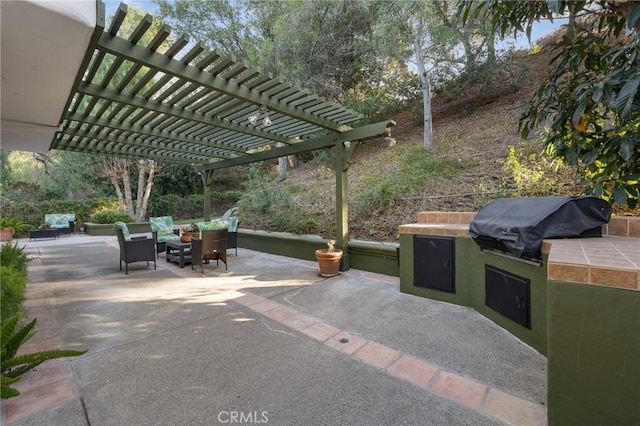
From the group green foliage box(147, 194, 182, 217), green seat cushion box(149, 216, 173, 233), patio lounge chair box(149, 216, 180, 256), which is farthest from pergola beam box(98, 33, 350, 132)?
green foliage box(147, 194, 182, 217)

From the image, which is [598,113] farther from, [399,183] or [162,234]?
[162,234]

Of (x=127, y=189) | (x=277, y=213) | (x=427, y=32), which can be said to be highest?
(x=427, y=32)

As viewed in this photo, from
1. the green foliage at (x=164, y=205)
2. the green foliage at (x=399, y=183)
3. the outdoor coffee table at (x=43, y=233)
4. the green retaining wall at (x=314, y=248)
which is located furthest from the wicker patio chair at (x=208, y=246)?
the green foliage at (x=164, y=205)

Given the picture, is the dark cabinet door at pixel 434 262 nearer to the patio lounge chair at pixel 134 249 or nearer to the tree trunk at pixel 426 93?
the patio lounge chair at pixel 134 249

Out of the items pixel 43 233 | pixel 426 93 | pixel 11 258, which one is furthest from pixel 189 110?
pixel 43 233

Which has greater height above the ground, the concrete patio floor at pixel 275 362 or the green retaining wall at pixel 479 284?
the green retaining wall at pixel 479 284

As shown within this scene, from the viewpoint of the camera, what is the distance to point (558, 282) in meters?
1.45

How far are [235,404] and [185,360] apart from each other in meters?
0.76

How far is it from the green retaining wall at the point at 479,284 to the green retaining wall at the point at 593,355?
0.90m

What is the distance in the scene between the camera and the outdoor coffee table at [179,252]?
5.49 metres

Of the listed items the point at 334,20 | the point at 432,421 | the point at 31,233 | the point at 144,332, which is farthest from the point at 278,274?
the point at 31,233

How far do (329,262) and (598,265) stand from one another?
354 centimetres

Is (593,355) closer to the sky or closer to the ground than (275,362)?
closer to the sky

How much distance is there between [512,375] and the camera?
203 centimetres
